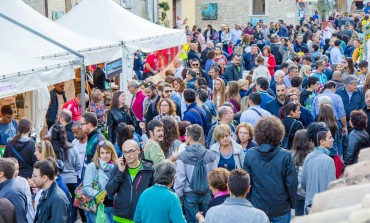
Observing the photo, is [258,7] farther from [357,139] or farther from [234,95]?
[357,139]

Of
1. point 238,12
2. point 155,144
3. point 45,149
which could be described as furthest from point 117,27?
point 238,12

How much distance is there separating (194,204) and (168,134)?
4.03 ft

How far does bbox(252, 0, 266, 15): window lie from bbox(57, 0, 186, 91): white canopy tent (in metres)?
27.9

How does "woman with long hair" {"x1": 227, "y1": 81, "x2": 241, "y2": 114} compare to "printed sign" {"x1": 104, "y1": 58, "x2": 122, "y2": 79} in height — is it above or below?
below

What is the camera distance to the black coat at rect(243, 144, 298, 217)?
738 centimetres

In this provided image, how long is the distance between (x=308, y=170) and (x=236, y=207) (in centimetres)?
207

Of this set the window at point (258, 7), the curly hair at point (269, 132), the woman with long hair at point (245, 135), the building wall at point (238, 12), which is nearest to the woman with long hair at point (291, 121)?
the woman with long hair at point (245, 135)

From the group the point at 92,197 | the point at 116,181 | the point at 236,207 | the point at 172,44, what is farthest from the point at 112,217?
the point at 172,44

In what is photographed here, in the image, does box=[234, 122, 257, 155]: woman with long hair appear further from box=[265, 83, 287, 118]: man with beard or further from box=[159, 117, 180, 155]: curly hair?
box=[265, 83, 287, 118]: man with beard

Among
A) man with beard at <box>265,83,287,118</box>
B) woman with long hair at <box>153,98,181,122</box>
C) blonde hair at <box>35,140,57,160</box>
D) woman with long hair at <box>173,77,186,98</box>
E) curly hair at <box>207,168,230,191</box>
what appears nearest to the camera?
curly hair at <box>207,168,230,191</box>

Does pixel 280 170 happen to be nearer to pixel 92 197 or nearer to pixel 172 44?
pixel 92 197

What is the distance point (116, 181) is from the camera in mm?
7711

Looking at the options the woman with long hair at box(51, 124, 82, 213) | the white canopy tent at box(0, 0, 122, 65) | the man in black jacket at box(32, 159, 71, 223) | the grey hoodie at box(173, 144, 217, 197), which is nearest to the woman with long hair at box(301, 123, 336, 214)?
the grey hoodie at box(173, 144, 217, 197)

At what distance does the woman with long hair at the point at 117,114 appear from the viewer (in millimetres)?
11609
